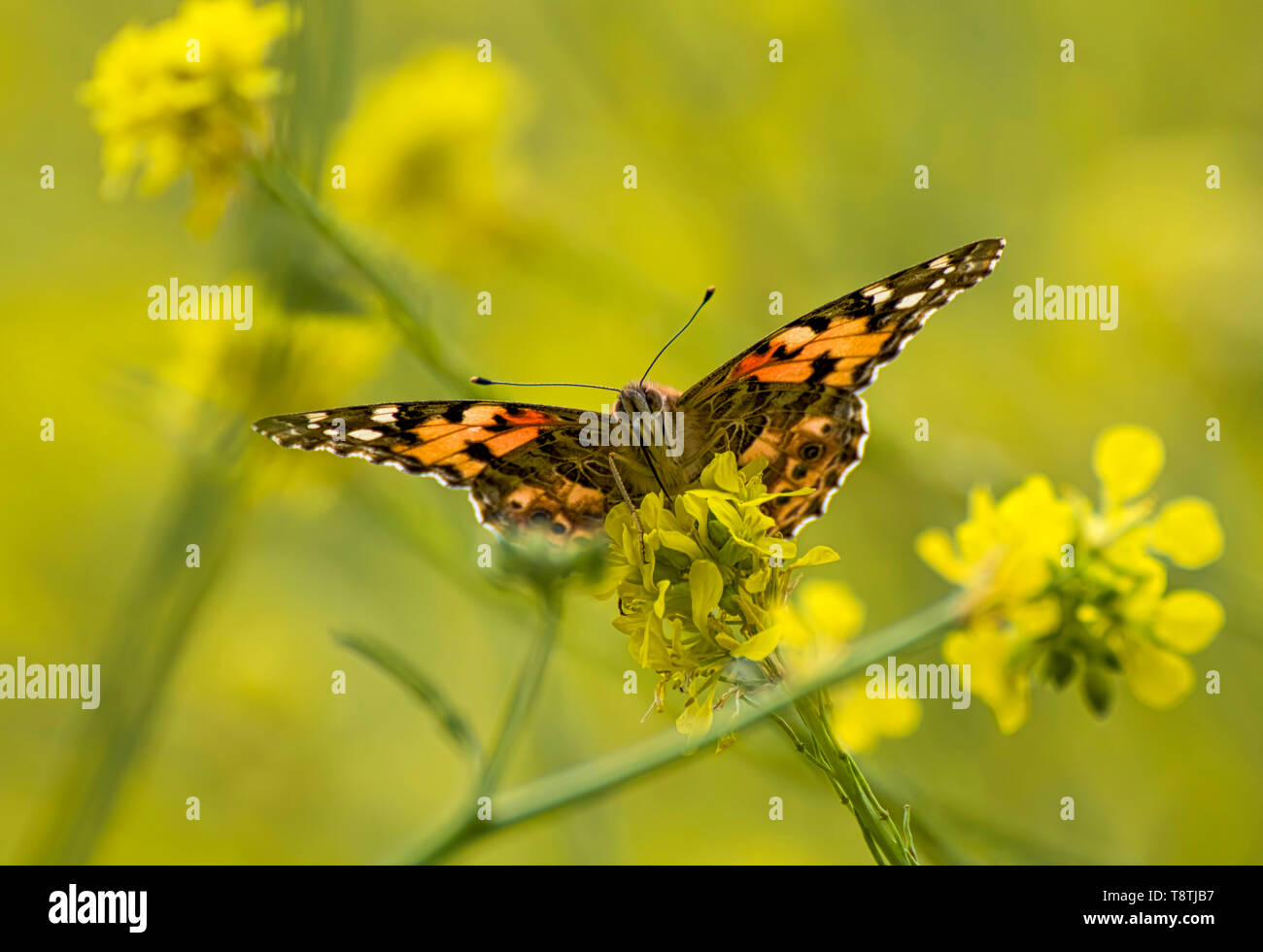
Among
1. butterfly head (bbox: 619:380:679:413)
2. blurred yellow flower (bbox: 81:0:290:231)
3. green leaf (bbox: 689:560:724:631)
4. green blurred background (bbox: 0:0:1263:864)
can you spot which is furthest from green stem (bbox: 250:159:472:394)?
green leaf (bbox: 689:560:724:631)

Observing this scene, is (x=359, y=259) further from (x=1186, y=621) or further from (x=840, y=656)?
(x=1186, y=621)

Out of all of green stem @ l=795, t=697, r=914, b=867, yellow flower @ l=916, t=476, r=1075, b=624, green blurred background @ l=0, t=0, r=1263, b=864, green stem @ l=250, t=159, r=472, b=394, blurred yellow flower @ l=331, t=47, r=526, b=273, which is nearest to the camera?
green stem @ l=795, t=697, r=914, b=867

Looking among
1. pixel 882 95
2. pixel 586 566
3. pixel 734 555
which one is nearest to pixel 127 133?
pixel 586 566

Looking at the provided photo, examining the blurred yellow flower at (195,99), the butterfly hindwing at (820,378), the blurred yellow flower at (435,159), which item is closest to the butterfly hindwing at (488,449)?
the butterfly hindwing at (820,378)

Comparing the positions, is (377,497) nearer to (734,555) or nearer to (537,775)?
(734,555)

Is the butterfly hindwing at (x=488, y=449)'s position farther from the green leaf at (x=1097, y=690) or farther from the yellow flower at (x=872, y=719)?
the green leaf at (x=1097, y=690)

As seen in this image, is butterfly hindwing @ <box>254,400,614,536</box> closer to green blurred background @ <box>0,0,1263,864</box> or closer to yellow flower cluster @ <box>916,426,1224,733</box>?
green blurred background @ <box>0,0,1263,864</box>

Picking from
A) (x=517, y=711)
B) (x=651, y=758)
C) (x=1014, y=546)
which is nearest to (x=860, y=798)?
(x=651, y=758)
